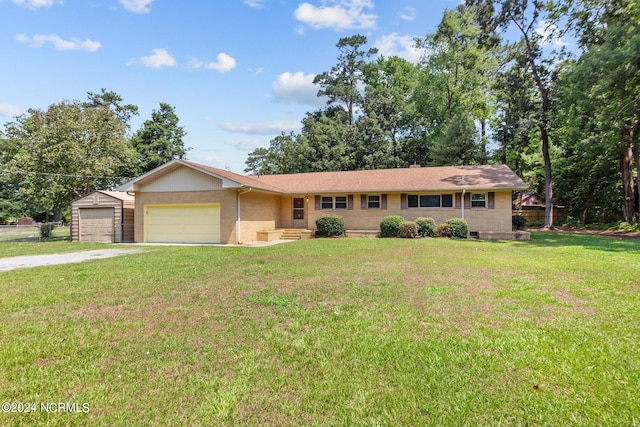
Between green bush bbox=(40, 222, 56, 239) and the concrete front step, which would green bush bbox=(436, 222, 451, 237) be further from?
green bush bbox=(40, 222, 56, 239)

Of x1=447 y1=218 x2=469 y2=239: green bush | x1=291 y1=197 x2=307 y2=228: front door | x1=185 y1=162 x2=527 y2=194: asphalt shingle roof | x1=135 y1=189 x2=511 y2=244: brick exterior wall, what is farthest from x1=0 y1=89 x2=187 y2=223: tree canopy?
x1=447 y1=218 x2=469 y2=239: green bush

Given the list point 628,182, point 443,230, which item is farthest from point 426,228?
point 628,182

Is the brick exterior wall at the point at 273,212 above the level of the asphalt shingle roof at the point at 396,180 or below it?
below

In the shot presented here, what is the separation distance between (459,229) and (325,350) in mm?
14308

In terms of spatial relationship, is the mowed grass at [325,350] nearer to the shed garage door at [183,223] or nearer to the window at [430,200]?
the shed garage door at [183,223]

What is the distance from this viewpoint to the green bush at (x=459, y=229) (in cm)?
1590

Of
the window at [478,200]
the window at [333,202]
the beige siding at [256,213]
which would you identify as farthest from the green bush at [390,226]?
the beige siding at [256,213]

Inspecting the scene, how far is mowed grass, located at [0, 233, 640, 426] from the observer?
241 cm

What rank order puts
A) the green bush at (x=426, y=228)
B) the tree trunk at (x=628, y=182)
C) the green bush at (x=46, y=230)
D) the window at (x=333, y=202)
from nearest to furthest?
the green bush at (x=426, y=228), the window at (x=333, y=202), the green bush at (x=46, y=230), the tree trunk at (x=628, y=182)

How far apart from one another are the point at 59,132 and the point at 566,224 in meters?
36.4

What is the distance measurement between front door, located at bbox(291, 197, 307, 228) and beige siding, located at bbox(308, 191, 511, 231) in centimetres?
72

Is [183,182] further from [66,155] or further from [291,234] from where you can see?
[66,155]

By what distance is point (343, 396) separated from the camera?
2572 millimetres

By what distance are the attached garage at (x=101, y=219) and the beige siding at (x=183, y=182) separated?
2.00 metres
